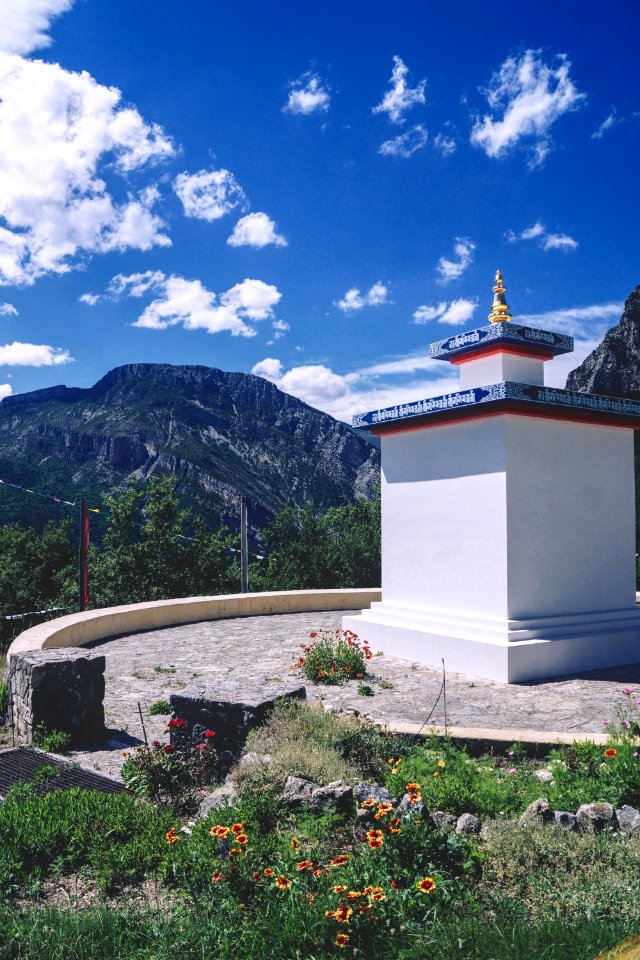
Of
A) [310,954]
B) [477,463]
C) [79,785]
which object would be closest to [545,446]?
[477,463]

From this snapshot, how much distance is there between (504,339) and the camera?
34.2ft

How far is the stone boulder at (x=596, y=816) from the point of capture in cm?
409

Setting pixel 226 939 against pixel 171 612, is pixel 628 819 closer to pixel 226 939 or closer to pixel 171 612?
pixel 226 939

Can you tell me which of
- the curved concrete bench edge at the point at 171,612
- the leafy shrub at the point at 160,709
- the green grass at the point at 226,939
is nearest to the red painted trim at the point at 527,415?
the curved concrete bench edge at the point at 171,612

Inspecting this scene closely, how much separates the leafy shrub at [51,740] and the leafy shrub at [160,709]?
1.14 meters

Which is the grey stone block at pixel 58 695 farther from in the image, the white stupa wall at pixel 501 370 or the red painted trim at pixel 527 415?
the white stupa wall at pixel 501 370

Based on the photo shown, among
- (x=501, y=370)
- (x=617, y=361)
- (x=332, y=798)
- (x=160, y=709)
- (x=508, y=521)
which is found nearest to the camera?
(x=332, y=798)

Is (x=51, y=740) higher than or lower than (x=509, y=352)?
lower

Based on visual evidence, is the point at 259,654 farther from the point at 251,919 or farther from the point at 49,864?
the point at 251,919

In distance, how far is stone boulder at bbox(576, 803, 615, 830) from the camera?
13.4ft

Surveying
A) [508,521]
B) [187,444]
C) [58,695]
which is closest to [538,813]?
[58,695]

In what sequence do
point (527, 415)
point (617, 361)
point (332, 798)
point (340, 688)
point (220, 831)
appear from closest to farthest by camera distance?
1. point (220, 831)
2. point (332, 798)
3. point (340, 688)
4. point (527, 415)
5. point (617, 361)

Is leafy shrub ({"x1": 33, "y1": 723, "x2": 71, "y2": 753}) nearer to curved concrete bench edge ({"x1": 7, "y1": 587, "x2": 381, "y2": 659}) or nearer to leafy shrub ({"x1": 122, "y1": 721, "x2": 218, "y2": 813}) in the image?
leafy shrub ({"x1": 122, "y1": 721, "x2": 218, "y2": 813})

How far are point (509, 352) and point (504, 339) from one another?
0.31 m
